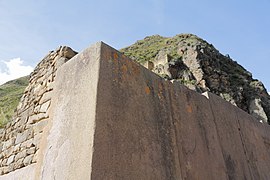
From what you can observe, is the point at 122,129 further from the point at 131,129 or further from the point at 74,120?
the point at 74,120

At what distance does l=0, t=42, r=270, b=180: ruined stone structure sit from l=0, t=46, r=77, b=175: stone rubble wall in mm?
20

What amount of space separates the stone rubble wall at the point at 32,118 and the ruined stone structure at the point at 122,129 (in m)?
0.02

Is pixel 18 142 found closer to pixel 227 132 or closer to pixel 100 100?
pixel 100 100

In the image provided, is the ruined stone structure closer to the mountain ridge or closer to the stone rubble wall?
the stone rubble wall

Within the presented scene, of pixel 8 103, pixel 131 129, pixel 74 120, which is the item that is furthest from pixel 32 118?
pixel 8 103

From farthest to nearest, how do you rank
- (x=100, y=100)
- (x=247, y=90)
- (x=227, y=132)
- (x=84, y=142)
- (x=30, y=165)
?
(x=247, y=90)
(x=227, y=132)
(x=30, y=165)
(x=100, y=100)
(x=84, y=142)

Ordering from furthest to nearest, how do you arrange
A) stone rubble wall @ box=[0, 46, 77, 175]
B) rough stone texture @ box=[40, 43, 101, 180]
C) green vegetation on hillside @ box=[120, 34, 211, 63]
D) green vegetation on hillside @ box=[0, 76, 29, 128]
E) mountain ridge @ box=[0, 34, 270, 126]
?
green vegetation on hillside @ box=[120, 34, 211, 63] → mountain ridge @ box=[0, 34, 270, 126] → green vegetation on hillside @ box=[0, 76, 29, 128] → stone rubble wall @ box=[0, 46, 77, 175] → rough stone texture @ box=[40, 43, 101, 180]

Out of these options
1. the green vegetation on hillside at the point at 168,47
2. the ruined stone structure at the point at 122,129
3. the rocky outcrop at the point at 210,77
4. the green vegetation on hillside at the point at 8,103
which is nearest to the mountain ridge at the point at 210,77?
the rocky outcrop at the point at 210,77

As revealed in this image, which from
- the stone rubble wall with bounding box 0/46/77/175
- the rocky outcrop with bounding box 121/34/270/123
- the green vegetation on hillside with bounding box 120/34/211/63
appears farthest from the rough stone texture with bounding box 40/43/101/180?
the green vegetation on hillside with bounding box 120/34/211/63

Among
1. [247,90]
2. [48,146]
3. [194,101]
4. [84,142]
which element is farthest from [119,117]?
[247,90]

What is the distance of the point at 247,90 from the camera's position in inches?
1262

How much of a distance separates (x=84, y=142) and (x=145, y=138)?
61cm

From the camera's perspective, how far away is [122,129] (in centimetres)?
209

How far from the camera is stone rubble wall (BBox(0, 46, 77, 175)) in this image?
135 inches
